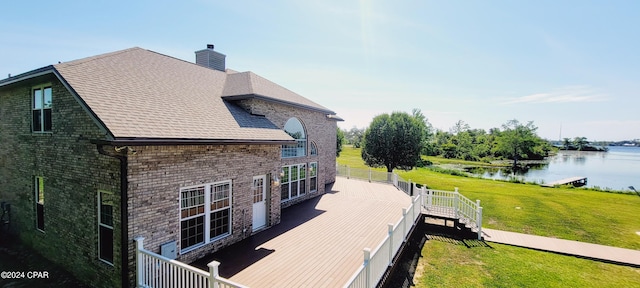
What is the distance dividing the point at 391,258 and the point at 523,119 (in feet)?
218

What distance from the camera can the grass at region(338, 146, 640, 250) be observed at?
12852mm

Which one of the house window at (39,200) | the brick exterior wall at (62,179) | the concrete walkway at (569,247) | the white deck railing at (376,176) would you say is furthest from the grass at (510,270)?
the house window at (39,200)

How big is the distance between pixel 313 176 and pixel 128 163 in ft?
33.6

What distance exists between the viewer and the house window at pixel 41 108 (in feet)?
24.9

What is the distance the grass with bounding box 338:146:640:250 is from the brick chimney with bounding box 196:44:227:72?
16.2 m

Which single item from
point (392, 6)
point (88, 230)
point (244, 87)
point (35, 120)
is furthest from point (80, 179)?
point (392, 6)

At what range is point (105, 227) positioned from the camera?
20.0 ft

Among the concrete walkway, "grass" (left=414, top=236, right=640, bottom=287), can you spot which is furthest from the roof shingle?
the concrete walkway

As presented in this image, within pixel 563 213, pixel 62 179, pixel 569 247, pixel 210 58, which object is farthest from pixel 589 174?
pixel 62 179

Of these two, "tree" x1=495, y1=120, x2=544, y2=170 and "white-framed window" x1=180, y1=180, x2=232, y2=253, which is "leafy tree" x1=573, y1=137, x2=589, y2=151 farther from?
"white-framed window" x1=180, y1=180, x2=232, y2=253

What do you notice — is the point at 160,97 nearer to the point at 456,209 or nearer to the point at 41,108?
the point at 41,108

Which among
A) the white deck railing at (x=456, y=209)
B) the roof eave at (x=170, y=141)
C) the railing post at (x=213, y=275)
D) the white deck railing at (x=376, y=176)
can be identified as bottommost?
the white deck railing at (x=456, y=209)

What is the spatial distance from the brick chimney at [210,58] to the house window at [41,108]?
6987 millimetres

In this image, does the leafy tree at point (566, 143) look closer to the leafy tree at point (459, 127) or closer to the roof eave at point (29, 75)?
the leafy tree at point (459, 127)
